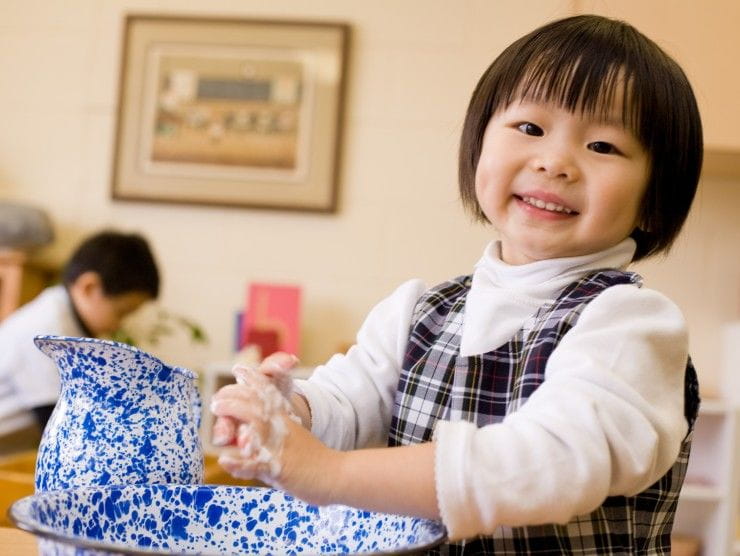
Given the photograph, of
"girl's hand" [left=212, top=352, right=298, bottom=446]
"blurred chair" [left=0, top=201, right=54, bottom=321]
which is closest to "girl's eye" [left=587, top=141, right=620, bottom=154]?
"girl's hand" [left=212, top=352, right=298, bottom=446]

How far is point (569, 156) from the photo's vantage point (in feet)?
2.43

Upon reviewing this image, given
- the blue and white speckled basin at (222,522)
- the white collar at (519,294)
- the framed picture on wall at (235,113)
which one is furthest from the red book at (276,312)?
the blue and white speckled basin at (222,522)

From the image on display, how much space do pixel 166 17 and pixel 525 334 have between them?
96.6 inches

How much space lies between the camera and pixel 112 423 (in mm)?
706

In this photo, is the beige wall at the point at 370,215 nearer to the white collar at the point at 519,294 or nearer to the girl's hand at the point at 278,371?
the white collar at the point at 519,294

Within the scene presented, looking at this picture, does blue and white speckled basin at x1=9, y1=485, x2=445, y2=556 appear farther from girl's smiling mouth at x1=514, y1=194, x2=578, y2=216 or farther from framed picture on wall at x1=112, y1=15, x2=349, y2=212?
framed picture on wall at x1=112, y1=15, x2=349, y2=212

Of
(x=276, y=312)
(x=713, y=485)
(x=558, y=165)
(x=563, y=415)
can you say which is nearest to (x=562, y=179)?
(x=558, y=165)

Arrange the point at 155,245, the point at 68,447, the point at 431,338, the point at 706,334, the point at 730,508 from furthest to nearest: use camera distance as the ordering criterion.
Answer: the point at 155,245, the point at 706,334, the point at 730,508, the point at 431,338, the point at 68,447

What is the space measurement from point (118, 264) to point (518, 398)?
194 cm

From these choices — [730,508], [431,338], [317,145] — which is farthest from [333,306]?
[431,338]

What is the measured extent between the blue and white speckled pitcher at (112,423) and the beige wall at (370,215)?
2139 millimetres

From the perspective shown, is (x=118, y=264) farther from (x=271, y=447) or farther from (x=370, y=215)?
(x=271, y=447)

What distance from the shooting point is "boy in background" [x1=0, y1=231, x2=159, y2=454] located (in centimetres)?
229

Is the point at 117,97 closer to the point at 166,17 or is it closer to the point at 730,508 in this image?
the point at 166,17
